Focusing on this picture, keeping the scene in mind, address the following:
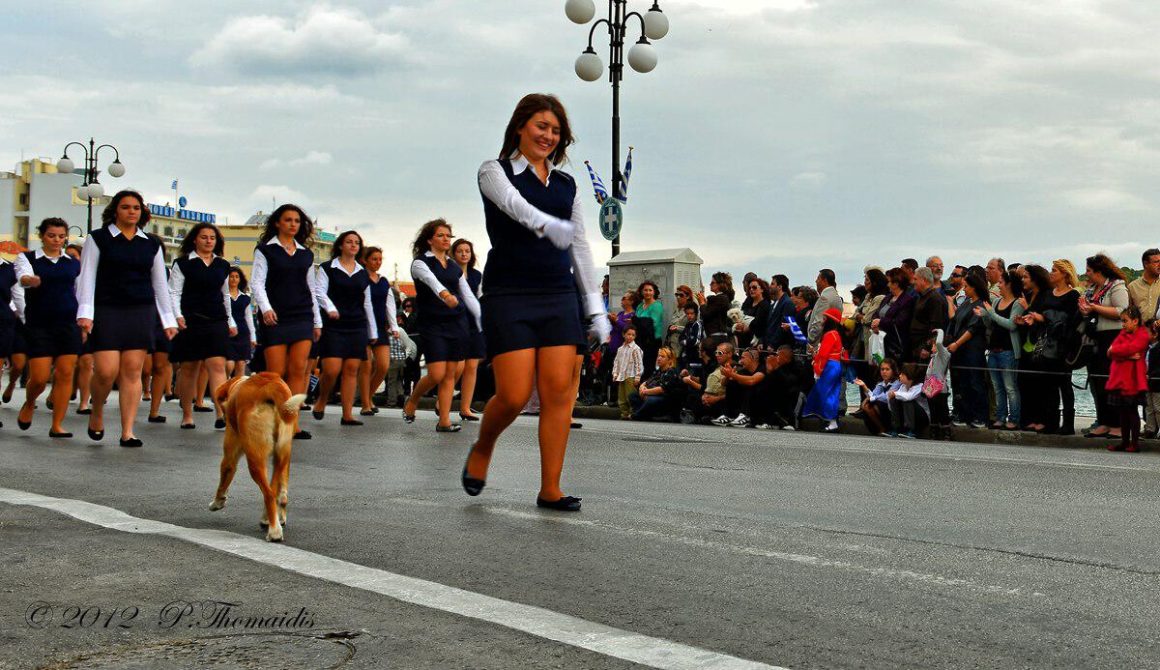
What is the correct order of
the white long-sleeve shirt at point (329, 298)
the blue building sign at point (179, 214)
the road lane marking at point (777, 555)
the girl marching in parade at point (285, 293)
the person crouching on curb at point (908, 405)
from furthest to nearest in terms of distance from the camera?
the blue building sign at point (179, 214), the person crouching on curb at point (908, 405), the white long-sleeve shirt at point (329, 298), the girl marching in parade at point (285, 293), the road lane marking at point (777, 555)

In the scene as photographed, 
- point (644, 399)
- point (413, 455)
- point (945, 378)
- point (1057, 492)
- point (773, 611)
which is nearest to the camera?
point (773, 611)

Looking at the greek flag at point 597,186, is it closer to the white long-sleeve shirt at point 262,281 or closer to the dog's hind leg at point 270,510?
the white long-sleeve shirt at point 262,281

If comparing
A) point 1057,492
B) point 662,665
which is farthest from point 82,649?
point 1057,492

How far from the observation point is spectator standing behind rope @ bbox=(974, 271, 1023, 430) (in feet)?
50.4

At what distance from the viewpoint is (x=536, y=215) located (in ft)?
23.4

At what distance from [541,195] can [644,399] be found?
11.9 metres

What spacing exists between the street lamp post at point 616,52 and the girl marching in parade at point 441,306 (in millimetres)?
9216

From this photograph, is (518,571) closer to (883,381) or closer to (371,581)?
(371,581)

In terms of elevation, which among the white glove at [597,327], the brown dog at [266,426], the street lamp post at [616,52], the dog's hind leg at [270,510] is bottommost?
the dog's hind leg at [270,510]

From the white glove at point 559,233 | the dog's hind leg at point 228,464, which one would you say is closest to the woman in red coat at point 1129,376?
the white glove at point 559,233

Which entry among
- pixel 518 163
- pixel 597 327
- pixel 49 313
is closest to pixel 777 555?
pixel 597 327

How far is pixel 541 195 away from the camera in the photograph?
24.0ft

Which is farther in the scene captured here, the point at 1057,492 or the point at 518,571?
the point at 1057,492

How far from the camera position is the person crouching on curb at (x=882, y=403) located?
16.1m
